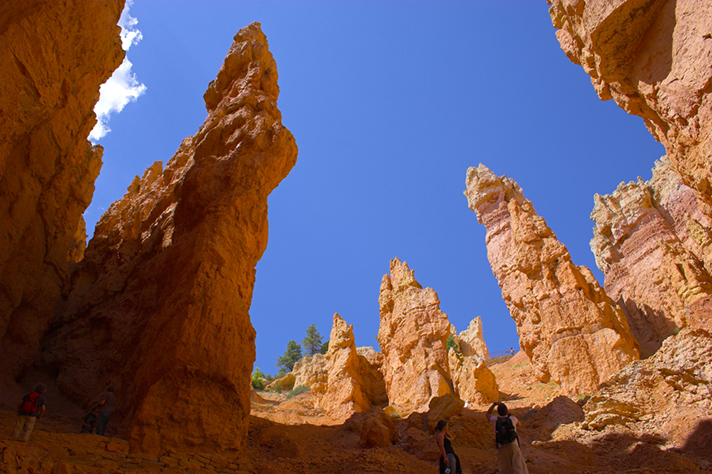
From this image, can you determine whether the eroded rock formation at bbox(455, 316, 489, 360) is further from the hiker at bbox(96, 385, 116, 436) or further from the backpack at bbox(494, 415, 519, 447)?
the hiker at bbox(96, 385, 116, 436)

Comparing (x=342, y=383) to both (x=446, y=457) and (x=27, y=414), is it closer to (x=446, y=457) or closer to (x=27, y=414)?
(x=446, y=457)

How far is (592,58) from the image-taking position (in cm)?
Answer: 976

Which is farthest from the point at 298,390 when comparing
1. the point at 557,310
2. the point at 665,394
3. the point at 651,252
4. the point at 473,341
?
the point at 651,252

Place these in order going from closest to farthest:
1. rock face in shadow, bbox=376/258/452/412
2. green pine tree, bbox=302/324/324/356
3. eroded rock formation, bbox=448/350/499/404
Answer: eroded rock formation, bbox=448/350/499/404 < rock face in shadow, bbox=376/258/452/412 < green pine tree, bbox=302/324/324/356

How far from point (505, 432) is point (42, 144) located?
1698 centimetres

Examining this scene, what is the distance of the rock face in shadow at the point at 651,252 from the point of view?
2711cm

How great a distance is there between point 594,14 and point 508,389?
24.0 metres

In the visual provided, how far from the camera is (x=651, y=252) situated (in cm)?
3391

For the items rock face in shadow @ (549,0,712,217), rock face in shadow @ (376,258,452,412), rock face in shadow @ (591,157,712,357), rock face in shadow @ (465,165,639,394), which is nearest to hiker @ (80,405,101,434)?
rock face in shadow @ (549,0,712,217)

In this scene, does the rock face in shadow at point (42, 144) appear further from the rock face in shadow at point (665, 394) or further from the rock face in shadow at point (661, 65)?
the rock face in shadow at point (665, 394)

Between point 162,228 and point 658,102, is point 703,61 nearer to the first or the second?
point 658,102

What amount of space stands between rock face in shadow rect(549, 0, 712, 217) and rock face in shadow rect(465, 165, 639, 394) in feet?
52.2

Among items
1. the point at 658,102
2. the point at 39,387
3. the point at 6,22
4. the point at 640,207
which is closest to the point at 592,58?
the point at 658,102

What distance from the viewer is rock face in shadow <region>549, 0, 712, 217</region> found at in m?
7.06
